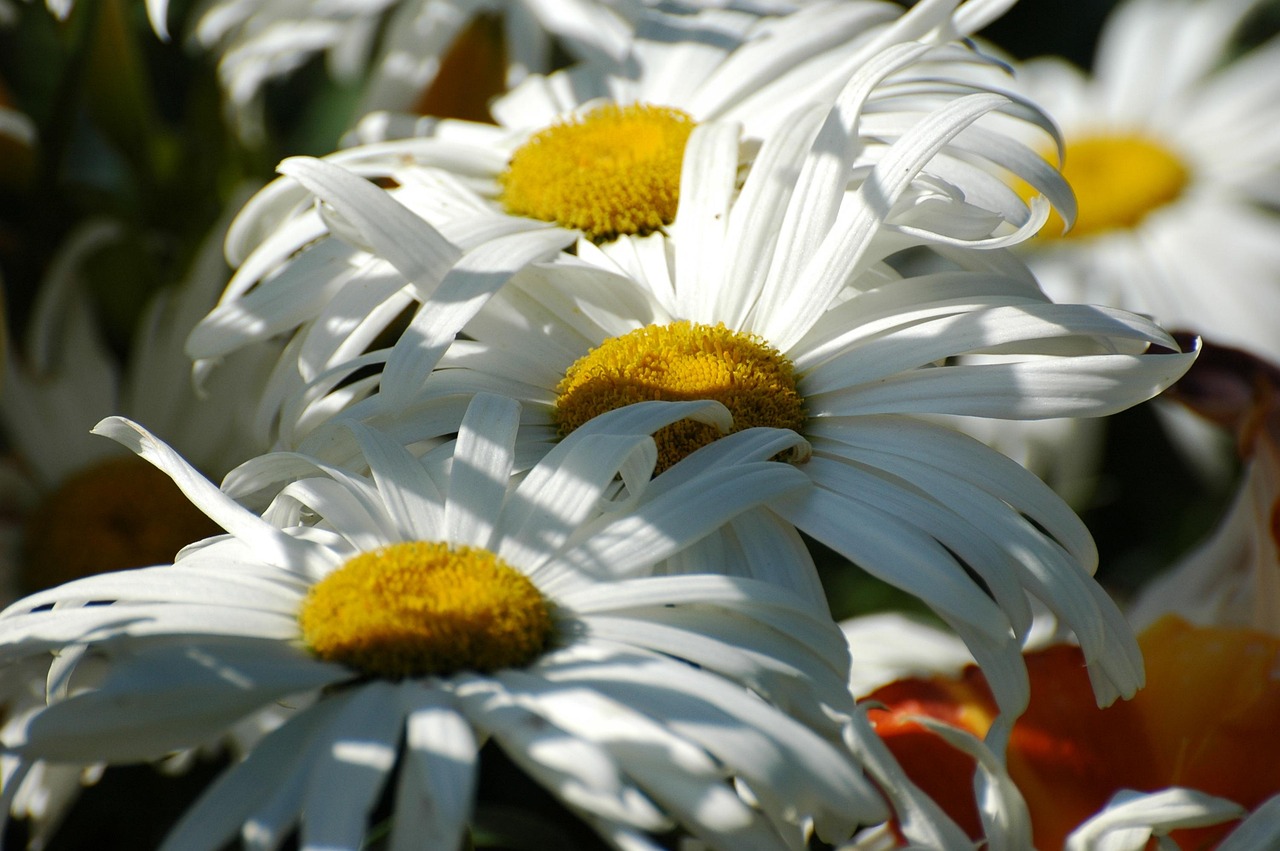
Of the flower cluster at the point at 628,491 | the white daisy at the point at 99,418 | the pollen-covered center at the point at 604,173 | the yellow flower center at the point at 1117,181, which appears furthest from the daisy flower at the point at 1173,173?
the white daisy at the point at 99,418

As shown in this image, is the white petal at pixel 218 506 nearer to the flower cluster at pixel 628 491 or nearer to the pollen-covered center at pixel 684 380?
the flower cluster at pixel 628 491

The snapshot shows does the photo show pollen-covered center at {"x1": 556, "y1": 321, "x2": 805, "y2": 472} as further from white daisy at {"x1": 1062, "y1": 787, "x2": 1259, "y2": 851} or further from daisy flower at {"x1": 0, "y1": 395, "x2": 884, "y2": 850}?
white daisy at {"x1": 1062, "y1": 787, "x2": 1259, "y2": 851}

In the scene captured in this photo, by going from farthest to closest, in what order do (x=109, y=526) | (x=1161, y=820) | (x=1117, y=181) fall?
(x=1117, y=181) → (x=109, y=526) → (x=1161, y=820)

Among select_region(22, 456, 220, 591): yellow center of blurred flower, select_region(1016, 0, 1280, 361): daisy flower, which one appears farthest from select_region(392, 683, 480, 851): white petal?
select_region(1016, 0, 1280, 361): daisy flower

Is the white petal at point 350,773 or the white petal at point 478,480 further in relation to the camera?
the white petal at point 478,480

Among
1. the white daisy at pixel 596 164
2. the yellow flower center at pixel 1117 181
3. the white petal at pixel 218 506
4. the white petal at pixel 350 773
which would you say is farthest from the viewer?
the yellow flower center at pixel 1117 181

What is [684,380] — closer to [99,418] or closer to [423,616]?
[423,616]

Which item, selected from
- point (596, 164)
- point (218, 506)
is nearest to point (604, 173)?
point (596, 164)
